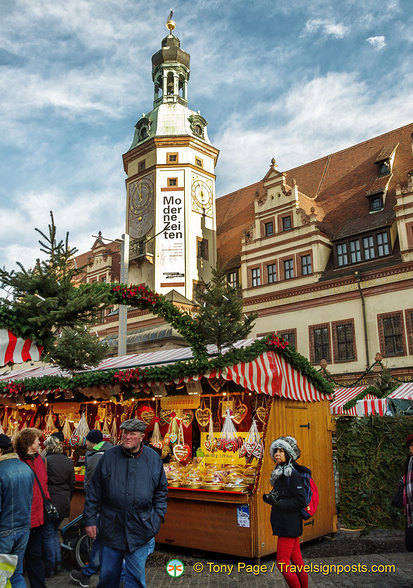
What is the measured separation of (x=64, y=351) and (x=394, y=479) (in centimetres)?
855

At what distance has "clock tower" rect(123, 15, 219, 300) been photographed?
30.0m

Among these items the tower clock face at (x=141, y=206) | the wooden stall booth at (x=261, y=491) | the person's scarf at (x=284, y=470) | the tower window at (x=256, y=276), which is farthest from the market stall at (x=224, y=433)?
the tower clock face at (x=141, y=206)

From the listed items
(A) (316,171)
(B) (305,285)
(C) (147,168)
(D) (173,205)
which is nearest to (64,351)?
(B) (305,285)

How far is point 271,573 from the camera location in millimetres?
7406

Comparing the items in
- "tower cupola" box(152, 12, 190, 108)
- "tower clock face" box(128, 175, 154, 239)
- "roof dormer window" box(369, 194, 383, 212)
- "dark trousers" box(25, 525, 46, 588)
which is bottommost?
"dark trousers" box(25, 525, 46, 588)

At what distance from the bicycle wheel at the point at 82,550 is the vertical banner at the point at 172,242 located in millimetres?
22165

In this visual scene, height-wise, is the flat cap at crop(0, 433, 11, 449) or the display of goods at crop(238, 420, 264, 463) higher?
the flat cap at crop(0, 433, 11, 449)

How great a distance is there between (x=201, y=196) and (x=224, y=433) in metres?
23.0

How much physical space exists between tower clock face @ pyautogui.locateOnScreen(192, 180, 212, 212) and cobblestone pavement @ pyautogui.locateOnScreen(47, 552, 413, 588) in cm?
2500

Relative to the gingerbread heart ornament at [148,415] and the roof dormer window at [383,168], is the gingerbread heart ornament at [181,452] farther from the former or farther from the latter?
the roof dormer window at [383,168]

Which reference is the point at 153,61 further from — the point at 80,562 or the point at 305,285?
the point at 80,562

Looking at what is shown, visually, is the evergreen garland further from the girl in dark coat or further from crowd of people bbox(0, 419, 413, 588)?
crowd of people bbox(0, 419, 413, 588)

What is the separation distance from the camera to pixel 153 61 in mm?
38125

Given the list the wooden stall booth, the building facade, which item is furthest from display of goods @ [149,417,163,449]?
the building facade
